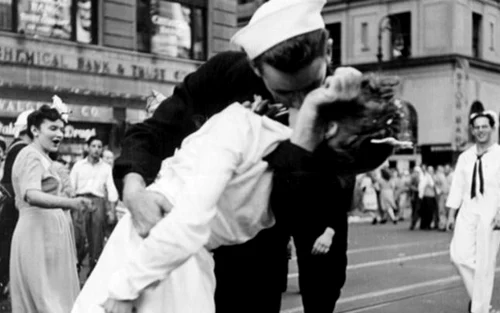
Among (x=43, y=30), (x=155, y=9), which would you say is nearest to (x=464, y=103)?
(x=155, y=9)

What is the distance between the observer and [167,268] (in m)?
2.24

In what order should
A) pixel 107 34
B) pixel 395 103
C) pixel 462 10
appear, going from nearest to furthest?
pixel 395 103 < pixel 107 34 < pixel 462 10

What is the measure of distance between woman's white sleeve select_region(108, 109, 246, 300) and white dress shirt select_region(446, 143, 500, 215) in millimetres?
6526

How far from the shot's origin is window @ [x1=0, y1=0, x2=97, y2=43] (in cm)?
1725

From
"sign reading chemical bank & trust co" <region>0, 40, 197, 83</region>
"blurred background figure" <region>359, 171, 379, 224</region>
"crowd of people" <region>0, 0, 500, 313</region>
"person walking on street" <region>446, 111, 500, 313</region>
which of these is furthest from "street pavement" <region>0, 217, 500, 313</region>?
"blurred background figure" <region>359, 171, 379, 224</region>

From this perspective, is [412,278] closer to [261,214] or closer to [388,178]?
[261,214]

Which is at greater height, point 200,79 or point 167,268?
point 200,79

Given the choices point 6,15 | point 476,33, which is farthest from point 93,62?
point 476,33

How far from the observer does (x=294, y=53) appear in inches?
91.0

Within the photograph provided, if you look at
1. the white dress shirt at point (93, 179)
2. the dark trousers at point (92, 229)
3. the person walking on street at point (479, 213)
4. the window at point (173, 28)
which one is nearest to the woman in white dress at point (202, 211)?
the person walking on street at point (479, 213)

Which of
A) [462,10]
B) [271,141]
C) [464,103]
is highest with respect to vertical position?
[462,10]

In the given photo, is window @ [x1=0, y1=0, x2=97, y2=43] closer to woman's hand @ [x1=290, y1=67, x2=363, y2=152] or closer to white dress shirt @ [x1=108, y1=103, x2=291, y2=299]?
white dress shirt @ [x1=108, y1=103, x2=291, y2=299]

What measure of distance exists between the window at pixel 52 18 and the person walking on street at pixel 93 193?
6.85 meters

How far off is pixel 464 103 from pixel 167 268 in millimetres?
32328
